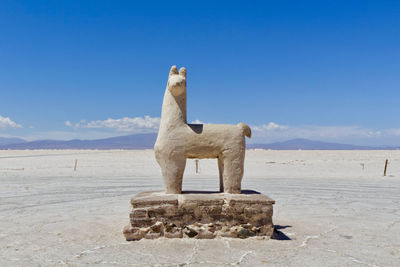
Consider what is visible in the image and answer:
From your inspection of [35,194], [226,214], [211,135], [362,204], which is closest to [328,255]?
[226,214]

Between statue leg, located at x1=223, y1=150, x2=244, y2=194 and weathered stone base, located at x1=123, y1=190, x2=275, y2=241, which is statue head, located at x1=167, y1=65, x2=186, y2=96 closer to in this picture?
statue leg, located at x1=223, y1=150, x2=244, y2=194

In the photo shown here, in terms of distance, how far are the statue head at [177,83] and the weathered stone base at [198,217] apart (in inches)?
73.6

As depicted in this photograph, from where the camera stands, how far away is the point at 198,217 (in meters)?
5.82

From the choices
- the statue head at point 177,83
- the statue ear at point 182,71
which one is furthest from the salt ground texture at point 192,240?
the statue ear at point 182,71

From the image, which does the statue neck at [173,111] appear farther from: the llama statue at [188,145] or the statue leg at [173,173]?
the statue leg at [173,173]

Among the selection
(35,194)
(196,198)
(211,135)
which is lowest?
(35,194)

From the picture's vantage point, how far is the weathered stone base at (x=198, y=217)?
573 cm

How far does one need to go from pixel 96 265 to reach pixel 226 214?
222cm

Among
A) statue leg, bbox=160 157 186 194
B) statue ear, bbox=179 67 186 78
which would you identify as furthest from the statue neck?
statue leg, bbox=160 157 186 194

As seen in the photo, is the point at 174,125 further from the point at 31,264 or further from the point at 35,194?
the point at 35,194

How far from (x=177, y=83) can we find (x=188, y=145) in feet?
3.66

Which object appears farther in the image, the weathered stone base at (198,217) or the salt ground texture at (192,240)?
the weathered stone base at (198,217)

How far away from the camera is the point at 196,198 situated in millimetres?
5848

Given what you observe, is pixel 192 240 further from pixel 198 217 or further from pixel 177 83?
pixel 177 83
